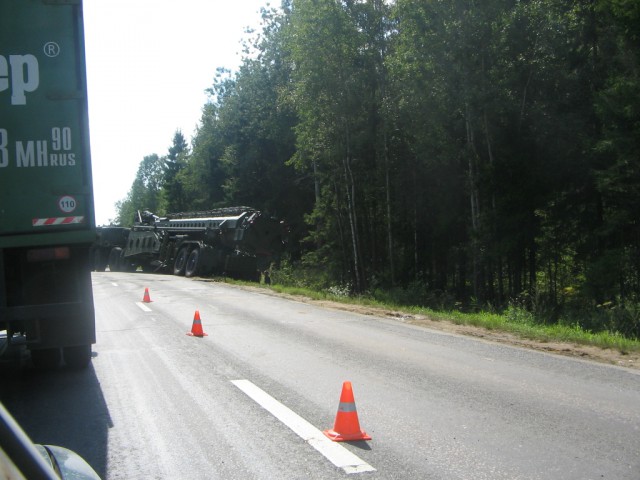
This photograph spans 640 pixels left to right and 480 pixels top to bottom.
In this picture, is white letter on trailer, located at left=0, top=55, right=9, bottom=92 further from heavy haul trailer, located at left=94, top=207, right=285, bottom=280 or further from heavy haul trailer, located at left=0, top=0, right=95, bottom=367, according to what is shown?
heavy haul trailer, located at left=94, top=207, right=285, bottom=280

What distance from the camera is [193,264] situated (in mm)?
32531

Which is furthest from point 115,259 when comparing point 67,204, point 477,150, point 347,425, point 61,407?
point 347,425

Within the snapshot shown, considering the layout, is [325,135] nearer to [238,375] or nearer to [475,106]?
[475,106]

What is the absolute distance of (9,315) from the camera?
7090 mm

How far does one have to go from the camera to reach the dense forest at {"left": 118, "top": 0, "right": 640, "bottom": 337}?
1973 cm

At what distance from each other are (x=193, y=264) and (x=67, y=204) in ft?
83.4

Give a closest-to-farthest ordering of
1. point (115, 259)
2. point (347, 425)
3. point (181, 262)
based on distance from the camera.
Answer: point (347, 425)
point (181, 262)
point (115, 259)

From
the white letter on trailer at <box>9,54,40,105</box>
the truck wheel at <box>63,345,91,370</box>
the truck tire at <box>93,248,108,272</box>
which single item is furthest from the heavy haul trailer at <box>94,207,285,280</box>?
the white letter on trailer at <box>9,54,40,105</box>

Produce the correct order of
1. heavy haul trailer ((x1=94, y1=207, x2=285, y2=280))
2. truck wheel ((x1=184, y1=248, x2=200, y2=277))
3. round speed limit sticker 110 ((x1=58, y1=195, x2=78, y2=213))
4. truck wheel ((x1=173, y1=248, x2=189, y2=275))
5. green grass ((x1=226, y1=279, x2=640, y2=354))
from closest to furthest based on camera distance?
round speed limit sticker 110 ((x1=58, y1=195, x2=78, y2=213)), green grass ((x1=226, y1=279, x2=640, y2=354)), heavy haul trailer ((x1=94, y1=207, x2=285, y2=280)), truck wheel ((x1=184, y1=248, x2=200, y2=277)), truck wheel ((x1=173, y1=248, x2=189, y2=275))

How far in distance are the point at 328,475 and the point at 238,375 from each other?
→ 12.2ft

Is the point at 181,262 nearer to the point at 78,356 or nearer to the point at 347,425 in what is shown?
the point at 78,356

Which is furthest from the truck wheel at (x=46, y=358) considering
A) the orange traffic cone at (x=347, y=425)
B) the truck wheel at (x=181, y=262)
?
the truck wheel at (x=181, y=262)

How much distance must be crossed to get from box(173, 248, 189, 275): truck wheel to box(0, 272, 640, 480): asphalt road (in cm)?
2220

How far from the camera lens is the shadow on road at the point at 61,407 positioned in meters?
5.72
